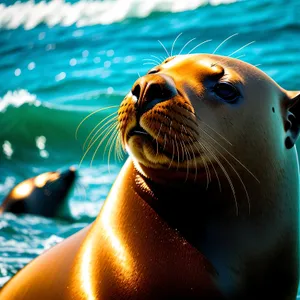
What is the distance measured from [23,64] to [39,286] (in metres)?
14.1

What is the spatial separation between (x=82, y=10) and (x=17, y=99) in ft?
22.2

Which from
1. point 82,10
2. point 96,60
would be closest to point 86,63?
point 96,60

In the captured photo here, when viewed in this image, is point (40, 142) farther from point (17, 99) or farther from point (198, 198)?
point (198, 198)

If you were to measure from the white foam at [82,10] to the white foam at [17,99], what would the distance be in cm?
436

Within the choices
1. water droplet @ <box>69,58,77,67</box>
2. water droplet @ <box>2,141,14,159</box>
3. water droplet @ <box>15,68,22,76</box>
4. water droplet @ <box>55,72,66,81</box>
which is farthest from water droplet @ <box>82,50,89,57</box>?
water droplet @ <box>2,141,14,159</box>

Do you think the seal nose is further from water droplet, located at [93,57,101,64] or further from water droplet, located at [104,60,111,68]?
water droplet, located at [93,57,101,64]

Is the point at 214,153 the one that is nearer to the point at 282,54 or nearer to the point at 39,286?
the point at 39,286

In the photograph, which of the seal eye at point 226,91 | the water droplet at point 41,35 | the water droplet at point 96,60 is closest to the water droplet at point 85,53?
the water droplet at point 96,60

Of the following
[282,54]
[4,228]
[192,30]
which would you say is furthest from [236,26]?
[4,228]

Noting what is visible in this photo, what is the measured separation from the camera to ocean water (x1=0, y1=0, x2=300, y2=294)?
1101 cm

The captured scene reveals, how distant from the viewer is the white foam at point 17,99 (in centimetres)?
1504

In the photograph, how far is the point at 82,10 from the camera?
851 inches

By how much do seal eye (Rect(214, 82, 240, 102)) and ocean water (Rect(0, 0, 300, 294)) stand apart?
4.12 m

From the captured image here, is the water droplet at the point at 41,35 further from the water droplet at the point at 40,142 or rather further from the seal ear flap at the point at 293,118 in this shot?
the seal ear flap at the point at 293,118
